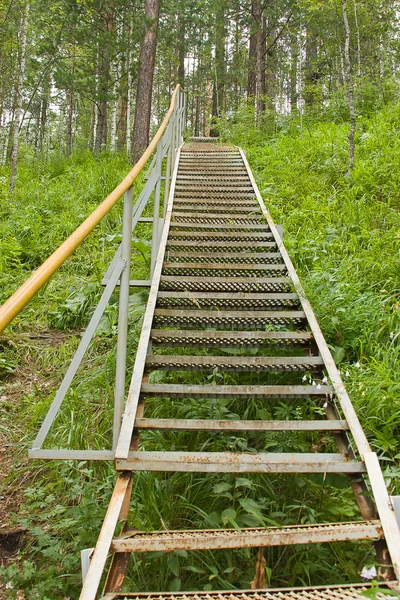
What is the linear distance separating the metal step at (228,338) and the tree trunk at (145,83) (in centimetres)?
724

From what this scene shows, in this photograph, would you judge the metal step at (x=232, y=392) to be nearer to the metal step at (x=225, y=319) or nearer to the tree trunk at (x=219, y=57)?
the metal step at (x=225, y=319)

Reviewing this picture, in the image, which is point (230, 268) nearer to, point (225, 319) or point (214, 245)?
point (214, 245)

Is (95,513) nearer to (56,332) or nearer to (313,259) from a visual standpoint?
(56,332)

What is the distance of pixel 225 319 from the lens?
3.22m

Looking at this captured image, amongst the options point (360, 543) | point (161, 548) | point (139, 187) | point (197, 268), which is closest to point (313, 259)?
point (197, 268)

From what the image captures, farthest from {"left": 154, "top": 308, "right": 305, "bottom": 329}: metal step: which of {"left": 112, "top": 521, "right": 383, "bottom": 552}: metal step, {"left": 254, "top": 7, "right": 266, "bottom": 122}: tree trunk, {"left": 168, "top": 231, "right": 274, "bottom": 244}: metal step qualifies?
{"left": 254, "top": 7, "right": 266, "bottom": 122}: tree trunk

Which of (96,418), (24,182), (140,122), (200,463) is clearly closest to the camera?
(200,463)

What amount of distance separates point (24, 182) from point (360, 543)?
840 centimetres

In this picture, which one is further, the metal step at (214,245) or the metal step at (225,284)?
the metal step at (214,245)

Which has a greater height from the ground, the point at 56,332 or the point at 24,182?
the point at 24,182

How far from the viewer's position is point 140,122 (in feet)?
30.7

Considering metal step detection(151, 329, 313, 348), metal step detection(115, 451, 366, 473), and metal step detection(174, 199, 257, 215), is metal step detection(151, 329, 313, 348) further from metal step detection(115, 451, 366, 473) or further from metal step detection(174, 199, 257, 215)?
metal step detection(174, 199, 257, 215)

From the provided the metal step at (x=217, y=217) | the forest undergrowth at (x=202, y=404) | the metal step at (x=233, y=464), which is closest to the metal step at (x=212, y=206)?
the metal step at (x=217, y=217)

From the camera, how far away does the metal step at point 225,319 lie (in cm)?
319
